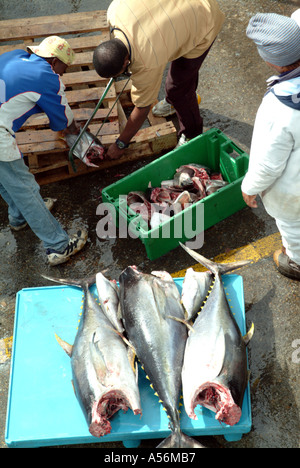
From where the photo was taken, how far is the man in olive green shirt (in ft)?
12.4

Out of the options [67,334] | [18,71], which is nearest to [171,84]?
[18,71]

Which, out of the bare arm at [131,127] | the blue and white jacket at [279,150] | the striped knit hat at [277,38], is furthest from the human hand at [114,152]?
the striped knit hat at [277,38]

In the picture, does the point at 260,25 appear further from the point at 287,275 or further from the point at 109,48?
the point at 287,275

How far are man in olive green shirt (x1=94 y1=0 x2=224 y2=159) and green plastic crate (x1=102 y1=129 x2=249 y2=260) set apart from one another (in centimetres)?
49

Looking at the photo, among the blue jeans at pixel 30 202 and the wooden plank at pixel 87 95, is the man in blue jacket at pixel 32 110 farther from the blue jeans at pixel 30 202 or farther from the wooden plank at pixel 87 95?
the wooden plank at pixel 87 95

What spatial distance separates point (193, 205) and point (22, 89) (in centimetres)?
166

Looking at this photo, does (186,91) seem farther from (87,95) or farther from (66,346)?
(66,346)

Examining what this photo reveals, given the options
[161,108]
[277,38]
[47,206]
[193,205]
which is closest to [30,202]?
[47,206]

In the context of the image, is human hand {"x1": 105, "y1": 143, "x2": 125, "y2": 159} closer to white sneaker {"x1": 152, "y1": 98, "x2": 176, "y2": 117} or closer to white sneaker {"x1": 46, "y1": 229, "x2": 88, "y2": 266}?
white sneaker {"x1": 46, "y1": 229, "x2": 88, "y2": 266}

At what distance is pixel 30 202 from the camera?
411 centimetres

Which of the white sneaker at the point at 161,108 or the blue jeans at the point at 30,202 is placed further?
the white sneaker at the point at 161,108

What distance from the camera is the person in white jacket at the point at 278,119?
2795 millimetres

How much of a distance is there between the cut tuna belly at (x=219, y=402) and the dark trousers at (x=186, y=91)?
280 centimetres

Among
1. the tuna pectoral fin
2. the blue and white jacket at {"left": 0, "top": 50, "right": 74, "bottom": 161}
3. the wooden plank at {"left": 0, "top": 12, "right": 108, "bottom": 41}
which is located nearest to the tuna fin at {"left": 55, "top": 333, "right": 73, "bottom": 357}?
the tuna pectoral fin
